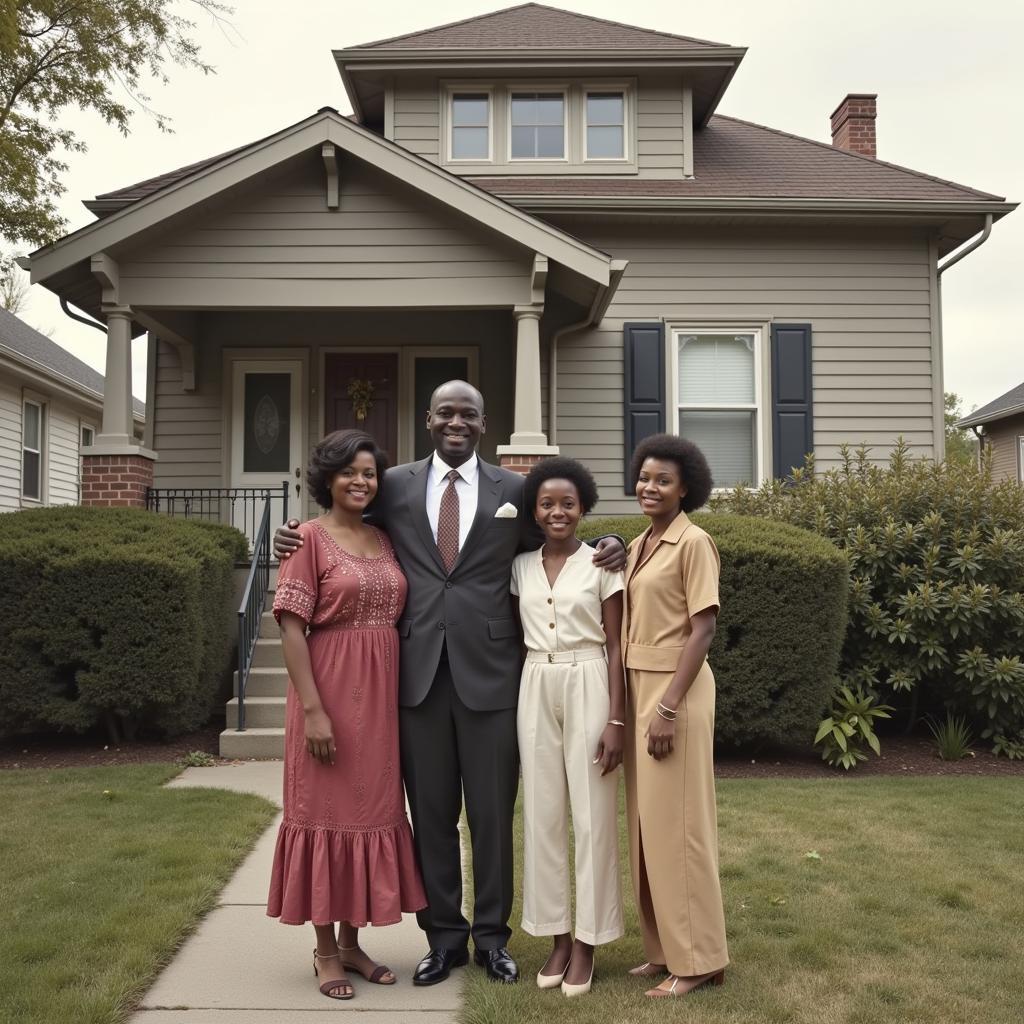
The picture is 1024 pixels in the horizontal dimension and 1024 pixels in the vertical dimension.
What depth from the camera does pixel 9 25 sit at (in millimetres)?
8508

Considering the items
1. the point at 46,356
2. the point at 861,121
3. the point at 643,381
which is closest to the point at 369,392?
the point at 643,381

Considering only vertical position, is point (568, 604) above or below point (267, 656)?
above

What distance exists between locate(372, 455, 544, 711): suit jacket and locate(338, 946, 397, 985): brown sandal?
0.91 metres

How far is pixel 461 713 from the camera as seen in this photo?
12.4 feet

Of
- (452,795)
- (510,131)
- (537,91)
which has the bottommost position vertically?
(452,795)

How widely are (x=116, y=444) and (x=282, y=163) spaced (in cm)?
280

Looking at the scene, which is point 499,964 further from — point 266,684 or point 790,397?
point 790,397

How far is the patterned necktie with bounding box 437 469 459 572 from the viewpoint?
12.7 ft

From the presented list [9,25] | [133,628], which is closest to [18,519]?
[133,628]

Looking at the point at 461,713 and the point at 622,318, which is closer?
the point at 461,713

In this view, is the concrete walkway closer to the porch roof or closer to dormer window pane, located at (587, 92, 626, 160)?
the porch roof

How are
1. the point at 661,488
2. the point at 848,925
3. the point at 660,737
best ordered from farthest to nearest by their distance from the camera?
the point at 848,925 → the point at 661,488 → the point at 660,737

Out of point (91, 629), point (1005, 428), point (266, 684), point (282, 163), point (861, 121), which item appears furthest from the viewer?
point (1005, 428)

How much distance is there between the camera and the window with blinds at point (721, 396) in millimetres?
11250
